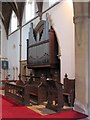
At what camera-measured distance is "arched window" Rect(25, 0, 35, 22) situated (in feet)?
38.1

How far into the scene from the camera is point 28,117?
5.09m

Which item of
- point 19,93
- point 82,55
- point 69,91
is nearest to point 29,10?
point 19,93

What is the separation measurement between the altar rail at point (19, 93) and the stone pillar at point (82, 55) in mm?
1703

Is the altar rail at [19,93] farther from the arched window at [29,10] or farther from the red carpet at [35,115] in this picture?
the arched window at [29,10]

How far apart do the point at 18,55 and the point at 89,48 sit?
886 cm

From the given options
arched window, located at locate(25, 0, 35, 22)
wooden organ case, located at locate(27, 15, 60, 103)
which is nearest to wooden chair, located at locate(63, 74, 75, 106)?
wooden organ case, located at locate(27, 15, 60, 103)

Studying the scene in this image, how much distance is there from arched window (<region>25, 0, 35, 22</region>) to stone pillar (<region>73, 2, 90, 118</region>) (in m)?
5.87

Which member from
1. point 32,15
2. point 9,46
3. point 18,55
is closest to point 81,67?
point 32,15

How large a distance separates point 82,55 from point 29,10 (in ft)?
23.7

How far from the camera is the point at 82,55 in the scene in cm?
579

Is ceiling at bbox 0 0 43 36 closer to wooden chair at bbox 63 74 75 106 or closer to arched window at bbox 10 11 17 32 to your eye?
arched window at bbox 10 11 17 32

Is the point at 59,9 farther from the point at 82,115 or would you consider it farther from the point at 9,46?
the point at 9,46

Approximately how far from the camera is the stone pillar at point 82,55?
18.6 feet

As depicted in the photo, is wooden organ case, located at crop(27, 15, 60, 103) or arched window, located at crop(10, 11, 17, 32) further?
arched window, located at crop(10, 11, 17, 32)
